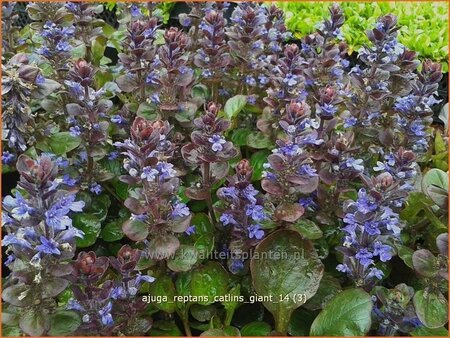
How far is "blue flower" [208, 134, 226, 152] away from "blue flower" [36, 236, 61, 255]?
0.51m

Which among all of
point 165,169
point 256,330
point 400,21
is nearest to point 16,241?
point 165,169

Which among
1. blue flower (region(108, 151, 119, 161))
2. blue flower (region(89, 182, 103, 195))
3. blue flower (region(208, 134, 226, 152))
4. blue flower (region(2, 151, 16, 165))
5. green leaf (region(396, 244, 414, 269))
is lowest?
green leaf (region(396, 244, 414, 269))

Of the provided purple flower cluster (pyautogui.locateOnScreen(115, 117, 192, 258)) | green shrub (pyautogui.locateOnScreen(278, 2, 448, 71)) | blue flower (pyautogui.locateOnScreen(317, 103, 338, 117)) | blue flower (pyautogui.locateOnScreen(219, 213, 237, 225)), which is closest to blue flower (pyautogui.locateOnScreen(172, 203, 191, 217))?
purple flower cluster (pyautogui.locateOnScreen(115, 117, 192, 258))

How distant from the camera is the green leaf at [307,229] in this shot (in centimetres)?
172

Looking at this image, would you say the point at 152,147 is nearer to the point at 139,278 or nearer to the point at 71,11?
the point at 139,278

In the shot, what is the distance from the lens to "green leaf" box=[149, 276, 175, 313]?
5.61 ft

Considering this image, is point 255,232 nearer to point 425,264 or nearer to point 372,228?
point 372,228

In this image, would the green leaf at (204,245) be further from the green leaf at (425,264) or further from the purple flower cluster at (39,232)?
the green leaf at (425,264)

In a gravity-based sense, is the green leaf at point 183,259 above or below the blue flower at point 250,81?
below

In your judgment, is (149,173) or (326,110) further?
(326,110)

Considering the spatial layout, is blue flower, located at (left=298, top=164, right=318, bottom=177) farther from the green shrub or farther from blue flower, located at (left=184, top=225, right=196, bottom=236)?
the green shrub

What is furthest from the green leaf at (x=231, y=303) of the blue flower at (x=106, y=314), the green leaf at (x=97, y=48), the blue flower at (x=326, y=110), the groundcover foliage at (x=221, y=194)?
the green leaf at (x=97, y=48)

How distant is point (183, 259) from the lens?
5.48 feet

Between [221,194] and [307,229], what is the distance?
0.29m
